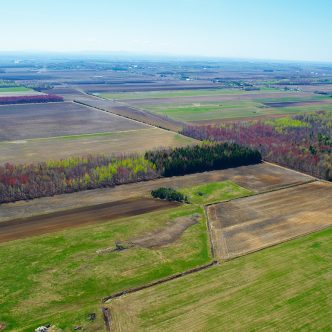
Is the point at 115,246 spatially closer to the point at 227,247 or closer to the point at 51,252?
the point at 51,252

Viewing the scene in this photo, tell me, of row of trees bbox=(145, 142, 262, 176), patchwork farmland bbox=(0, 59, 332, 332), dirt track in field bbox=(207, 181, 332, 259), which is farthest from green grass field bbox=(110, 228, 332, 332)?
row of trees bbox=(145, 142, 262, 176)

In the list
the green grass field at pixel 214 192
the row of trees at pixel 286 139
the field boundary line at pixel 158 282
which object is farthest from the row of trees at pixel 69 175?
the row of trees at pixel 286 139

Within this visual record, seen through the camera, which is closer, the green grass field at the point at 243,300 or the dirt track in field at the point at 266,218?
the green grass field at the point at 243,300

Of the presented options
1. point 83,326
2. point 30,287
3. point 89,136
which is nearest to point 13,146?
point 89,136

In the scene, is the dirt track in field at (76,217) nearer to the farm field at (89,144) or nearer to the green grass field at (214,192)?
the green grass field at (214,192)

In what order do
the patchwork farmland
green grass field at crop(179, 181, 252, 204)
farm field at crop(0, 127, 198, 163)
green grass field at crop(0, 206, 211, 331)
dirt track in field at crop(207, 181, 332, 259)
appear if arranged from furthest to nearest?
farm field at crop(0, 127, 198, 163)
green grass field at crop(179, 181, 252, 204)
dirt track in field at crop(207, 181, 332, 259)
the patchwork farmland
green grass field at crop(0, 206, 211, 331)

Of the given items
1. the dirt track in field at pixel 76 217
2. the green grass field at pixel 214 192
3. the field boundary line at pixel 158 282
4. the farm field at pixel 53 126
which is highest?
the farm field at pixel 53 126

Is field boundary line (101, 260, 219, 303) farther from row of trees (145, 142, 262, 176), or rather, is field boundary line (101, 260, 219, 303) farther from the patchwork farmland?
row of trees (145, 142, 262, 176)
